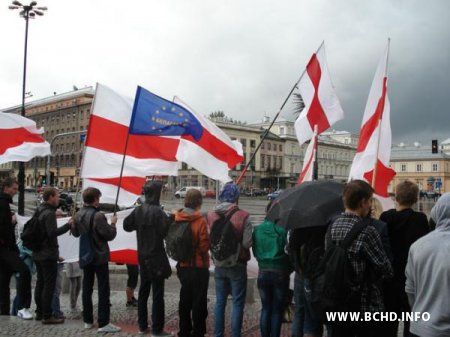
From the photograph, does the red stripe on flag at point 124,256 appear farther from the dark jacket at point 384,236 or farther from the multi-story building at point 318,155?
the multi-story building at point 318,155

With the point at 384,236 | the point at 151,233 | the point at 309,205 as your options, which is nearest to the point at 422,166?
the point at 151,233

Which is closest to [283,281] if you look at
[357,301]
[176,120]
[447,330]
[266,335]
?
[266,335]

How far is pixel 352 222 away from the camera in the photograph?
3.77 metres

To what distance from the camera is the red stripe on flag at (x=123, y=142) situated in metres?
6.91

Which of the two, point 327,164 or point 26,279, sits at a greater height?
point 327,164

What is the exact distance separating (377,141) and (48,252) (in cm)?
448

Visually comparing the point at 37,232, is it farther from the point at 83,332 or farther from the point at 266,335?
the point at 266,335

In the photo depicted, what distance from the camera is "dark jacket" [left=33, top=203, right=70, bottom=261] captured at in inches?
245

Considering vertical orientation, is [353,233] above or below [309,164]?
below

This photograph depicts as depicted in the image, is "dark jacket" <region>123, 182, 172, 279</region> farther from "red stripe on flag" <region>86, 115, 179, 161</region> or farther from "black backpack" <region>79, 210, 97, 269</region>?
"red stripe on flag" <region>86, 115, 179, 161</region>

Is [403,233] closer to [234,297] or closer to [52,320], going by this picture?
[234,297]

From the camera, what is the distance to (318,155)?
113m

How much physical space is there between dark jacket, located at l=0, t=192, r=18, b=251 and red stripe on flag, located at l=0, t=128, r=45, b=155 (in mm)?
2419

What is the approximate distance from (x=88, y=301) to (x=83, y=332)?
366 millimetres
